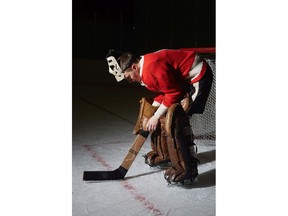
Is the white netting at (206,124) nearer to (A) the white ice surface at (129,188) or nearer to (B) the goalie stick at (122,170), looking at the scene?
(A) the white ice surface at (129,188)

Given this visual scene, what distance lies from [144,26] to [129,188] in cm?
400

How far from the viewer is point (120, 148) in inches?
92.6

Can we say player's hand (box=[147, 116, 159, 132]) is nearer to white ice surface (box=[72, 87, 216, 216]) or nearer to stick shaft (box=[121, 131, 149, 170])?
stick shaft (box=[121, 131, 149, 170])

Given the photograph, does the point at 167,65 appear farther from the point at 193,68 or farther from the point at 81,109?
the point at 81,109

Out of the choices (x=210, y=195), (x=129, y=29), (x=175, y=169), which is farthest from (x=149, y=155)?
(x=129, y=29)

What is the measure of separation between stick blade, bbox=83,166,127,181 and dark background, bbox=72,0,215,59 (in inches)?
53.7

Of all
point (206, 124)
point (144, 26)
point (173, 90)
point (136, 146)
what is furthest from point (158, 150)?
point (144, 26)

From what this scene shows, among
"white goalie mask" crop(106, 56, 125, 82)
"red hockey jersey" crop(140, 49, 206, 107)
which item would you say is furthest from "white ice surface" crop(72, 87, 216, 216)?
"white goalie mask" crop(106, 56, 125, 82)

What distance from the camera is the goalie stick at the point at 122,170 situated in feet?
5.83

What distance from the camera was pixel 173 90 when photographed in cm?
158

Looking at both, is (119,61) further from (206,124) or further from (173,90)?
(206,124)

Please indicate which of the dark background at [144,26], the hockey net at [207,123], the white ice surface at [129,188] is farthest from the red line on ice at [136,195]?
the dark background at [144,26]

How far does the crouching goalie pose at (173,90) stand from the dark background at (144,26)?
1.22 m

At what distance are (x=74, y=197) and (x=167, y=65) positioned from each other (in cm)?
69
